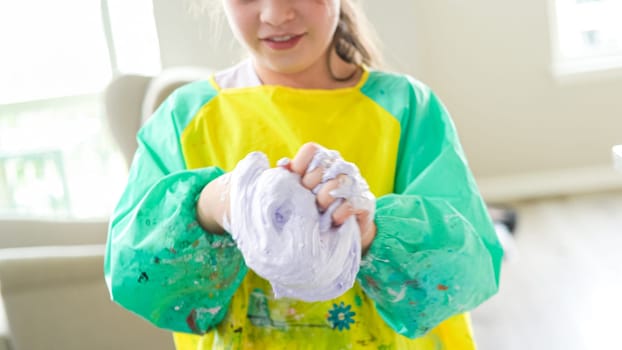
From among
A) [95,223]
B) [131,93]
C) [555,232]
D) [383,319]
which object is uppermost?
[131,93]

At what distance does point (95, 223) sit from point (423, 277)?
1172mm

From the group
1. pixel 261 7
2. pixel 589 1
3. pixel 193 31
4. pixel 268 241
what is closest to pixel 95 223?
pixel 261 7

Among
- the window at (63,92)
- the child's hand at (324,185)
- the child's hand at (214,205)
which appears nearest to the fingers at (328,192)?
the child's hand at (324,185)

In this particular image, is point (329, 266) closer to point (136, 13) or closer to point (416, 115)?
point (416, 115)

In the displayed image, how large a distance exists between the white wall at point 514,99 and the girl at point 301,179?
9.30ft

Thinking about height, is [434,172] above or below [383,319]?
above

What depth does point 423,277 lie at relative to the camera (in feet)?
3.08

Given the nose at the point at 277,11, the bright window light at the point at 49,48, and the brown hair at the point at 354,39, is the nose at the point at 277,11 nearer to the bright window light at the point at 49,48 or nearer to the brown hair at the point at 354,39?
the brown hair at the point at 354,39

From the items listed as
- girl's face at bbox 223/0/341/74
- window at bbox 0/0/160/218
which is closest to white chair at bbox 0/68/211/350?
girl's face at bbox 223/0/341/74

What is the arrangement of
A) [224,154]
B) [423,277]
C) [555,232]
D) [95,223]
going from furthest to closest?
1. [555,232]
2. [95,223]
3. [224,154]
4. [423,277]

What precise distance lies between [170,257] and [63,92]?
2835 millimetres

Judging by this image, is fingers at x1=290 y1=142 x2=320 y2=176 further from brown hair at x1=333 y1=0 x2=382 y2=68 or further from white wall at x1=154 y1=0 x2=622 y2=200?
white wall at x1=154 y1=0 x2=622 y2=200

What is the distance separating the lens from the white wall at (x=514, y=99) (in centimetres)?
399

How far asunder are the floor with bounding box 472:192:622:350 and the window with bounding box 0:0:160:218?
1622 millimetres
